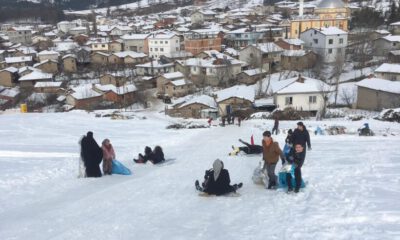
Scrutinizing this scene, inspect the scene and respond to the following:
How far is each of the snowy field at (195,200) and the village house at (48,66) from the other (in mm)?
54412

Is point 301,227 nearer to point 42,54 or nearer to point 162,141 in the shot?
point 162,141

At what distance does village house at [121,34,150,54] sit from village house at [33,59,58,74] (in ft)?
59.2

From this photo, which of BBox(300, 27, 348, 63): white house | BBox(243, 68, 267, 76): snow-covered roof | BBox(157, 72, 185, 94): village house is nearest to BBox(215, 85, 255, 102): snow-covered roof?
BBox(243, 68, 267, 76): snow-covered roof

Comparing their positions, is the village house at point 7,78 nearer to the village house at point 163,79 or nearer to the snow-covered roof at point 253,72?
the village house at point 163,79

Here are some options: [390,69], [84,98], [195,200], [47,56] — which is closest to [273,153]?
[195,200]

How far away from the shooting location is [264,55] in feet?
194

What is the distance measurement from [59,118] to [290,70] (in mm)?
34311

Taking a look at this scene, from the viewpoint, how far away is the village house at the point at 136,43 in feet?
262

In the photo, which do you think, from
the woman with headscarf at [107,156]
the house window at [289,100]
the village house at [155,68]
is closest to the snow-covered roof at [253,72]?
the village house at [155,68]

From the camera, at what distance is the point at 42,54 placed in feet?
239

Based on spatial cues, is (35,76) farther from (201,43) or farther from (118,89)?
(201,43)

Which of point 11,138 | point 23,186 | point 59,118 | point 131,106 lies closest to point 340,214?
point 23,186

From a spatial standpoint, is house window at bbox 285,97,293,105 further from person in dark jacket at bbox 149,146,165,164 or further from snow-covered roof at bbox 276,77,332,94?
person in dark jacket at bbox 149,146,165,164

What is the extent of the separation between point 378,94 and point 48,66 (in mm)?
52783
